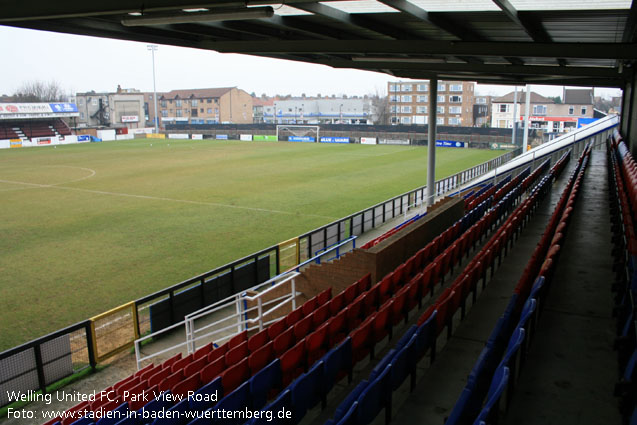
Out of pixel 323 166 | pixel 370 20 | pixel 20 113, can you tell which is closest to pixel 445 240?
pixel 370 20

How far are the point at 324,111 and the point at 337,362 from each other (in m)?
106

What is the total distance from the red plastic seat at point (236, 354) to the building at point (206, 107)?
102 meters

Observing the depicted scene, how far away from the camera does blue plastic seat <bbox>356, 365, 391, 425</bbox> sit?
420cm

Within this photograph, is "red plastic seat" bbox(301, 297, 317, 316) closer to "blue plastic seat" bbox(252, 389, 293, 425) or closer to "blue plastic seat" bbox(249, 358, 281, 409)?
"blue plastic seat" bbox(249, 358, 281, 409)

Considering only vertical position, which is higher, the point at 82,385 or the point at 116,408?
the point at 116,408

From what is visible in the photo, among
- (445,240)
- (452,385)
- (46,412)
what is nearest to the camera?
(452,385)

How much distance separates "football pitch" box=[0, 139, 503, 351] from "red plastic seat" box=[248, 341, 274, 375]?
671 centimetres

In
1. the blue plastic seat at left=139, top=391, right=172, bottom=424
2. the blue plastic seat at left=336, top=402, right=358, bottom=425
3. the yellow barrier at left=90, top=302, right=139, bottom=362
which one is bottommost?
the yellow barrier at left=90, top=302, right=139, bottom=362

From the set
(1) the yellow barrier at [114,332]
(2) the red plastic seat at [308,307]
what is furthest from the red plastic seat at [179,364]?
(1) the yellow barrier at [114,332]

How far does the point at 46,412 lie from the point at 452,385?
598cm

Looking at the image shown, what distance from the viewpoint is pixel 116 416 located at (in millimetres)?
5258

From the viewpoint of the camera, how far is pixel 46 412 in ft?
25.0

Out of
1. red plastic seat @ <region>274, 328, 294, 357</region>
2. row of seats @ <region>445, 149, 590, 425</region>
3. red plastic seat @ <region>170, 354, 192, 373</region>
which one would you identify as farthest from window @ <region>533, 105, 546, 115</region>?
red plastic seat @ <region>170, 354, 192, 373</region>

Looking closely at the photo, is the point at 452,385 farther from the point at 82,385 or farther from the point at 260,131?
the point at 260,131
